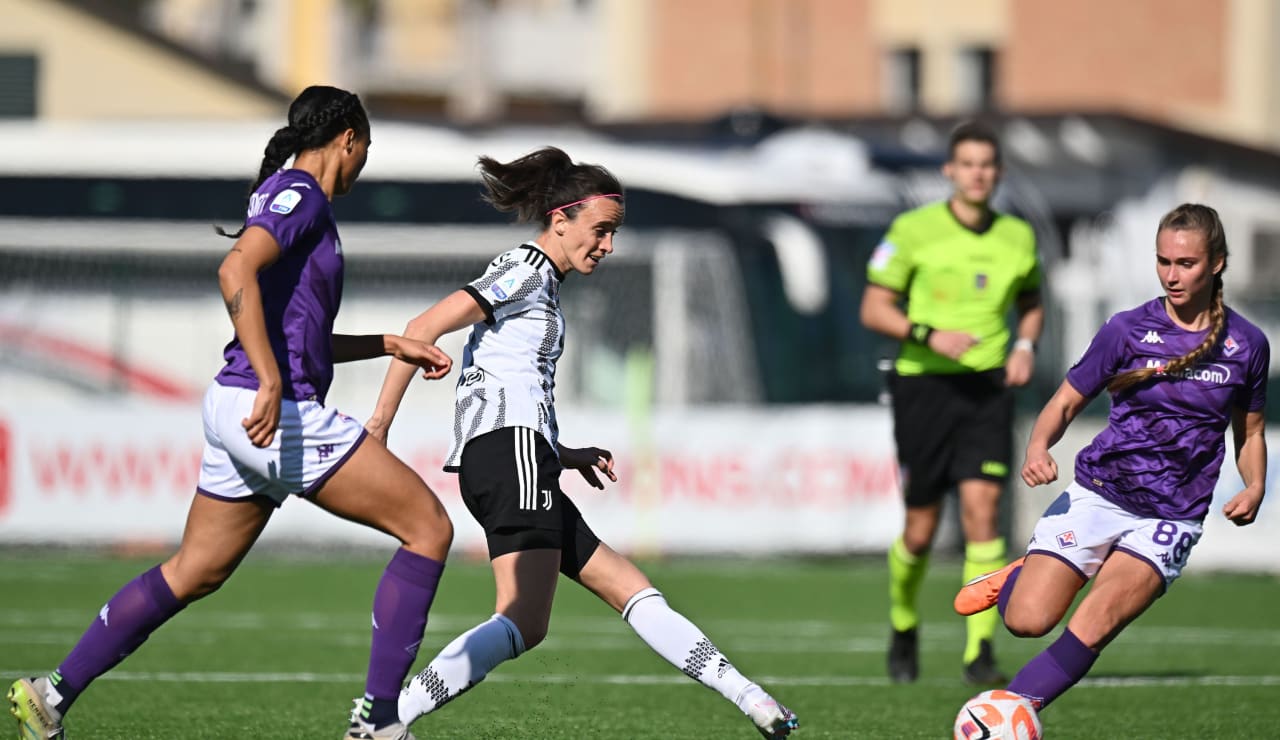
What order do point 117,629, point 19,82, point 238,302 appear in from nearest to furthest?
point 238,302 → point 117,629 → point 19,82

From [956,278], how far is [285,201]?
4.21 m


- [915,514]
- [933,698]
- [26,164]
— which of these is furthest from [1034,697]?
[26,164]

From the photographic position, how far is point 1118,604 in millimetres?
6852

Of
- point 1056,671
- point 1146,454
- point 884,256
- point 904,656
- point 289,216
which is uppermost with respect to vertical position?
point 289,216

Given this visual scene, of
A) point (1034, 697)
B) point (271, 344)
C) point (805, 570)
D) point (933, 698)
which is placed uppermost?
point (271, 344)

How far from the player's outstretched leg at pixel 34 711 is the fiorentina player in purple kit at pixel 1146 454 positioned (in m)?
2.98

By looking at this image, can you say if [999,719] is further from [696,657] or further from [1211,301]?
[1211,301]

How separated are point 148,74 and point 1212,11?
58.0 ft

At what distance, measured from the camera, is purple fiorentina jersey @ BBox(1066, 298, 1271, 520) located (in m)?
6.96

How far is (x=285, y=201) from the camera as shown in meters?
6.41

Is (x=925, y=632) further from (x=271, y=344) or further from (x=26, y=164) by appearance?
(x=26, y=164)

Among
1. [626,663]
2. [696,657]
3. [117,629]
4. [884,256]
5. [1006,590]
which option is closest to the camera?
[696,657]

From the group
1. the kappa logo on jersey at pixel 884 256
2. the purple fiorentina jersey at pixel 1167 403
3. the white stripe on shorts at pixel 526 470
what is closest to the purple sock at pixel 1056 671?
the purple fiorentina jersey at pixel 1167 403

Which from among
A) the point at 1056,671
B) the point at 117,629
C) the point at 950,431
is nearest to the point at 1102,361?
the point at 1056,671
